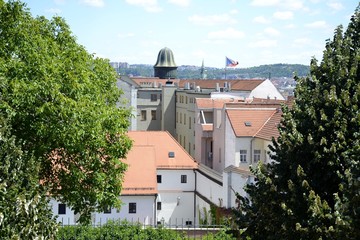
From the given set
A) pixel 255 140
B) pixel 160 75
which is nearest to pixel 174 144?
pixel 255 140

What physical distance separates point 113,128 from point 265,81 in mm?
57363

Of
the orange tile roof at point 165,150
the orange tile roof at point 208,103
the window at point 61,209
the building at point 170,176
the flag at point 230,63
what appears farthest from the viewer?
the flag at point 230,63

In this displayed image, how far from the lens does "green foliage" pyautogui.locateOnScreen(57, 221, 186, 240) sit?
21.4 m

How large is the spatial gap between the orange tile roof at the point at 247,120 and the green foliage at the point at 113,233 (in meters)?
28.3

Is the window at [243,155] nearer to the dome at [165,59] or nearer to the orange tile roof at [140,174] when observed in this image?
the orange tile roof at [140,174]

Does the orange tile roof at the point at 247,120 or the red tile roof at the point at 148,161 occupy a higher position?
the orange tile roof at the point at 247,120

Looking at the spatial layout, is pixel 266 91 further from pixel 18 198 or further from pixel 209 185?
pixel 18 198

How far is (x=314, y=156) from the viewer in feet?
44.1

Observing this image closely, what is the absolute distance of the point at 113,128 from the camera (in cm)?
2495

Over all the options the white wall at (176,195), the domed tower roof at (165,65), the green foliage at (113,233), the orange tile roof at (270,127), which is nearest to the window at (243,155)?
the orange tile roof at (270,127)

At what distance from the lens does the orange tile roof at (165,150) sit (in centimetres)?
5100

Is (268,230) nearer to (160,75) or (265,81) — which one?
(265,81)

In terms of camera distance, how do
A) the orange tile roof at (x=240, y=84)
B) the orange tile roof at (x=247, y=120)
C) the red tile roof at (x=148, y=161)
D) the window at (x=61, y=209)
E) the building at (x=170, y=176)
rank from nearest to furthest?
the window at (x=61, y=209), the red tile roof at (x=148, y=161), the orange tile roof at (x=247, y=120), the building at (x=170, y=176), the orange tile roof at (x=240, y=84)

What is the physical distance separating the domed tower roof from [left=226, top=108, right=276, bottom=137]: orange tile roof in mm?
84402
